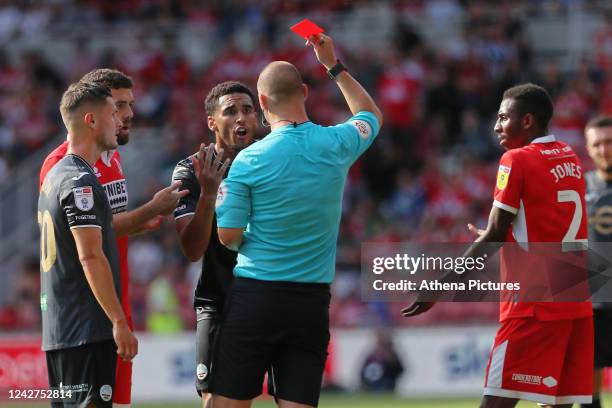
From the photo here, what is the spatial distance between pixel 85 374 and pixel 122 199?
4.94 ft

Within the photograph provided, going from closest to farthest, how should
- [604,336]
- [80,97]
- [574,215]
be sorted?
1. [80,97]
2. [574,215]
3. [604,336]

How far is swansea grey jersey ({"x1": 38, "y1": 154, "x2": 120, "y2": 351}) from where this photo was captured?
21.3 ft

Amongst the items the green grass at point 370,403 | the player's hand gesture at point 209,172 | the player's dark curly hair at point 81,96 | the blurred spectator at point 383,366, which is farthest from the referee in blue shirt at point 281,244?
the blurred spectator at point 383,366

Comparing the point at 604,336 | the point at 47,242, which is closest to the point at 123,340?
the point at 47,242

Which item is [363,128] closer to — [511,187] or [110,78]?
[511,187]

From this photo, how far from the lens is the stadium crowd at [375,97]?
1775cm

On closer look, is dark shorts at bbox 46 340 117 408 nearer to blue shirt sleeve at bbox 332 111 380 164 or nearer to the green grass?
blue shirt sleeve at bbox 332 111 380 164

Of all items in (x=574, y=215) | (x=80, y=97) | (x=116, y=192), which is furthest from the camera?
(x=116, y=192)

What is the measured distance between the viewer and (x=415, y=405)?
1398 centimetres

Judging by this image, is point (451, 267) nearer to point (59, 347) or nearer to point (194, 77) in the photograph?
point (59, 347)

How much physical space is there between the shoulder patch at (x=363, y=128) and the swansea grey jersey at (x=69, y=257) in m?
1.48

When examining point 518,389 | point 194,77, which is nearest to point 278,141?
point 518,389

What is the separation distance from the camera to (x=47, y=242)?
21.9 ft

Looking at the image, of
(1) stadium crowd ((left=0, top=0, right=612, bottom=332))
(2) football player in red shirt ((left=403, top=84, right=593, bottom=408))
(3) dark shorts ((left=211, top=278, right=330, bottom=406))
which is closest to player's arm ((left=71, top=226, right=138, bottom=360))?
(3) dark shorts ((left=211, top=278, right=330, bottom=406))
